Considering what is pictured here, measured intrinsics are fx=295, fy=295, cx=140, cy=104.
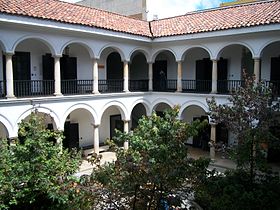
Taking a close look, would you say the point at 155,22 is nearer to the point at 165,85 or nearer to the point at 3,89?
the point at 165,85

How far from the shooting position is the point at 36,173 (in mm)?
7664

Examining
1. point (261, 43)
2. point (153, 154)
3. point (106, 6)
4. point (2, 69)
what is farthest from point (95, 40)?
point (106, 6)

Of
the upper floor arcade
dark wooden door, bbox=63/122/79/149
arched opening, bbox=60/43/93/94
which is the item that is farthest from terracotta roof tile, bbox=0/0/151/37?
dark wooden door, bbox=63/122/79/149

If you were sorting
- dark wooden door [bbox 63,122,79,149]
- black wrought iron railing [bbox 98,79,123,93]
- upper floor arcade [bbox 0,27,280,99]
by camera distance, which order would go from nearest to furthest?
upper floor arcade [bbox 0,27,280,99] → dark wooden door [bbox 63,122,79,149] → black wrought iron railing [bbox 98,79,123,93]

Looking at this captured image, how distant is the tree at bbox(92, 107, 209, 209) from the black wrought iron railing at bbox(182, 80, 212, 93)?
41.0 feet

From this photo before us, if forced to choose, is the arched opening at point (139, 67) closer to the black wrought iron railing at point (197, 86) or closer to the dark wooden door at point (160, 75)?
the dark wooden door at point (160, 75)

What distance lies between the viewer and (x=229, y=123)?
9.91m

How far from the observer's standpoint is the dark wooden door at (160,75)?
21.3 metres

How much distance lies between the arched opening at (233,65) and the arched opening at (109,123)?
7.76 m

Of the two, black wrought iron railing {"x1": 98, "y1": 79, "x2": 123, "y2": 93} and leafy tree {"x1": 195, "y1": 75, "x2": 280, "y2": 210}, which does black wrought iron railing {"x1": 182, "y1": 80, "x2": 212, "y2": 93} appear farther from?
leafy tree {"x1": 195, "y1": 75, "x2": 280, "y2": 210}

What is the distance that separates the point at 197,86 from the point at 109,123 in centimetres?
702

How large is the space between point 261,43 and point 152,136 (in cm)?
1122

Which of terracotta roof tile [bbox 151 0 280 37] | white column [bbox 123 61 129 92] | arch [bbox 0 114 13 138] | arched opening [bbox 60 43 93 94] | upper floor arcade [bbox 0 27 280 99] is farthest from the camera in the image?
white column [bbox 123 61 129 92]

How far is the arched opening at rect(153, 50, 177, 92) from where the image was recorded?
21.4 m
